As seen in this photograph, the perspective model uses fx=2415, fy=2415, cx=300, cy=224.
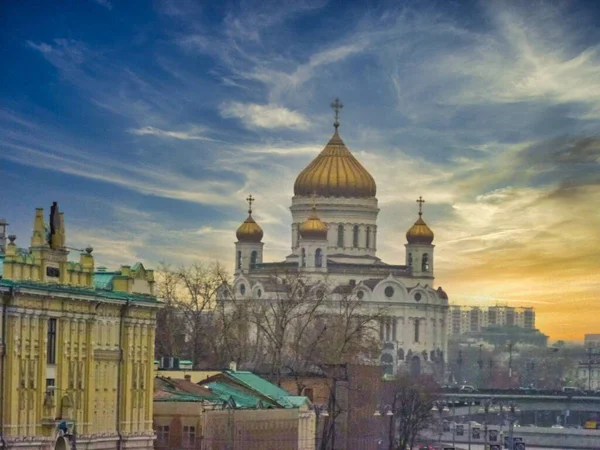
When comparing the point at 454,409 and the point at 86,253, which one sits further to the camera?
the point at 454,409

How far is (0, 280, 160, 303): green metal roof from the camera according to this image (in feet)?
240

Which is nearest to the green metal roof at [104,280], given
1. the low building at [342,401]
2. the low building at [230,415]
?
the low building at [230,415]

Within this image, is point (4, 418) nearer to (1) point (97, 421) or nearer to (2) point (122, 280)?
(1) point (97, 421)

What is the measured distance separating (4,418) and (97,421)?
691 cm

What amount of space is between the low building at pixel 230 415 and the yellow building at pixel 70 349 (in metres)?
2.98

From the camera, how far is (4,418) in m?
72.9

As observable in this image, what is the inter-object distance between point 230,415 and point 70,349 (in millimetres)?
13559

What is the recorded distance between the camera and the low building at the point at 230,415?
284 ft

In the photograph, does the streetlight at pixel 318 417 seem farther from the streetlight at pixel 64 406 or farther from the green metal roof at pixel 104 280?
the streetlight at pixel 64 406

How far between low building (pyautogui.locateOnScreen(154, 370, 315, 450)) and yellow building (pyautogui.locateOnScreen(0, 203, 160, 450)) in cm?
298

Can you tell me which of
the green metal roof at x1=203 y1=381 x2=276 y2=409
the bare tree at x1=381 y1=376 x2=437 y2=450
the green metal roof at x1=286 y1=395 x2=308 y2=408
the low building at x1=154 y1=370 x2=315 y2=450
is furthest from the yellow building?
the bare tree at x1=381 y1=376 x2=437 y2=450

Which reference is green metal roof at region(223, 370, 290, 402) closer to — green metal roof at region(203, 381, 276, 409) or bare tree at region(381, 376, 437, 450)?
green metal roof at region(203, 381, 276, 409)

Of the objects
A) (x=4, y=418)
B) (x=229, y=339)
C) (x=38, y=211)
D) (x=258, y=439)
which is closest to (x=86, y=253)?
(x=38, y=211)

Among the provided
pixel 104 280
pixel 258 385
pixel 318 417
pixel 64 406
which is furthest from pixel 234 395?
pixel 64 406
